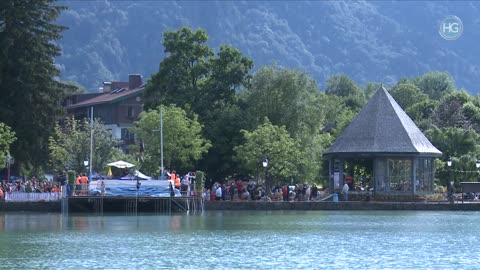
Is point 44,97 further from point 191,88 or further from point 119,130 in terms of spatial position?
point 119,130

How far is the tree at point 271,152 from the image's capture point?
250ft

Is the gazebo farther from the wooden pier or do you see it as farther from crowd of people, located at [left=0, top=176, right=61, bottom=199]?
crowd of people, located at [left=0, top=176, right=61, bottom=199]

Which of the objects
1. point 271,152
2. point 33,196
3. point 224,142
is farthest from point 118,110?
point 33,196

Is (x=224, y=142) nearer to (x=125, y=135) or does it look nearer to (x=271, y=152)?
(x=271, y=152)

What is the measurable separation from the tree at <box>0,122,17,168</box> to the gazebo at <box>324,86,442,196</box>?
1875 centimetres

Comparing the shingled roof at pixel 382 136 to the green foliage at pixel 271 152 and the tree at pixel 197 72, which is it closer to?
the green foliage at pixel 271 152

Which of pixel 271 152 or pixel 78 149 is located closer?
pixel 271 152

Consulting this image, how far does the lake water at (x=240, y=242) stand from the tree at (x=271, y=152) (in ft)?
44.8

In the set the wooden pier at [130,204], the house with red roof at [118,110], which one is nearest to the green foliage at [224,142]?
the wooden pier at [130,204]

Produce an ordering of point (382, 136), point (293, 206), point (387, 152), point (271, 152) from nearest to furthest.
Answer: point (293, 206) < point (387, 152) < point (382, 136) < point (271, 152)

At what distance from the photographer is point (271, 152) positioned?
250 ft

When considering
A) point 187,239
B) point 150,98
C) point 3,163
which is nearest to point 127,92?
point 150,98

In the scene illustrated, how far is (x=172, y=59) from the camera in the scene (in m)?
86.4

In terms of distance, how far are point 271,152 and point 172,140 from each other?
22.0 ft
